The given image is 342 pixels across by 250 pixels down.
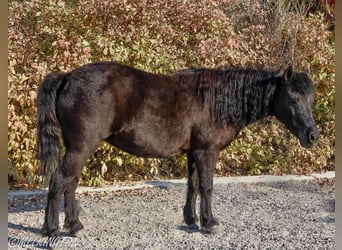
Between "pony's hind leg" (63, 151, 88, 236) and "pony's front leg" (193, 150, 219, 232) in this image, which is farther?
"pony's front leg" (193, 150, 219, 232)

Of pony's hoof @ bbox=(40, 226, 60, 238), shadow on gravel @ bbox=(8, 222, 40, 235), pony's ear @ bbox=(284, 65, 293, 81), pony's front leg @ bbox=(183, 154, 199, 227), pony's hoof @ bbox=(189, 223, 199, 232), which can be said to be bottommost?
shadow on gravel @ bbox=(8, 222, 40, 235)

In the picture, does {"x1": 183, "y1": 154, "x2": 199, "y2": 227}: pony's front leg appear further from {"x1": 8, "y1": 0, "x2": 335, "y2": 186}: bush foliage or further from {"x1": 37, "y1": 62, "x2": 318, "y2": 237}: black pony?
{"x1": 8, "y1": 0, "x2": 335, "y2": 186}: bush foliage

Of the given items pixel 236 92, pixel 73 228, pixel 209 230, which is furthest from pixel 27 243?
pixel 236 92

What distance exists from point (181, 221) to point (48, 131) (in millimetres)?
1821

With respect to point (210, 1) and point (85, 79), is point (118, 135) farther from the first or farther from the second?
point (210, 1)

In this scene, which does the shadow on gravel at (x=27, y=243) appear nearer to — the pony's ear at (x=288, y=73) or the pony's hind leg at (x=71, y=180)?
the pony's hind leg at (x=71, y=180)

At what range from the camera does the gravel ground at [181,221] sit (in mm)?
4672

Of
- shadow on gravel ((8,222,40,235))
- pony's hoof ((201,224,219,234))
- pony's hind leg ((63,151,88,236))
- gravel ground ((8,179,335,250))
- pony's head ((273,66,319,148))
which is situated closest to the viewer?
pony's hind leg ((63,151,88,236))

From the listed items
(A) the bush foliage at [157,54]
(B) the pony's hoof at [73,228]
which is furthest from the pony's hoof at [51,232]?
(A) the bush foliage at [157,54]

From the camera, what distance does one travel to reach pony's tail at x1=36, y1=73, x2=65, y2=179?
4449 mm

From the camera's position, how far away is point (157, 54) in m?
6.74

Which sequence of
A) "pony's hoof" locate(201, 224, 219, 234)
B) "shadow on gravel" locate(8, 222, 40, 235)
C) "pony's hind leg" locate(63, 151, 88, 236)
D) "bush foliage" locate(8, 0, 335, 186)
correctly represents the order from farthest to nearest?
1. "bush foliage" locate(8, 0, 335, 186)
2. "shadow on gravel" locate(8, 222, 40, 235)
3. "pony's hoof" locate(201, 224, 219, 234)
4. "pony's hind leg" locate(63, 151, 88, 236)

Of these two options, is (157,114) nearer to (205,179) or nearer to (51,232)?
(205,179)

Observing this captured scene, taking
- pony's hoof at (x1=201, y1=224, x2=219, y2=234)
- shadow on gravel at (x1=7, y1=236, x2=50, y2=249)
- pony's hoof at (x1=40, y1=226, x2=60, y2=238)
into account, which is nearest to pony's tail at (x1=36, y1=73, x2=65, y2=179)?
pony's hoof at (x1=40, y1=226, x2=60, y2=238)
